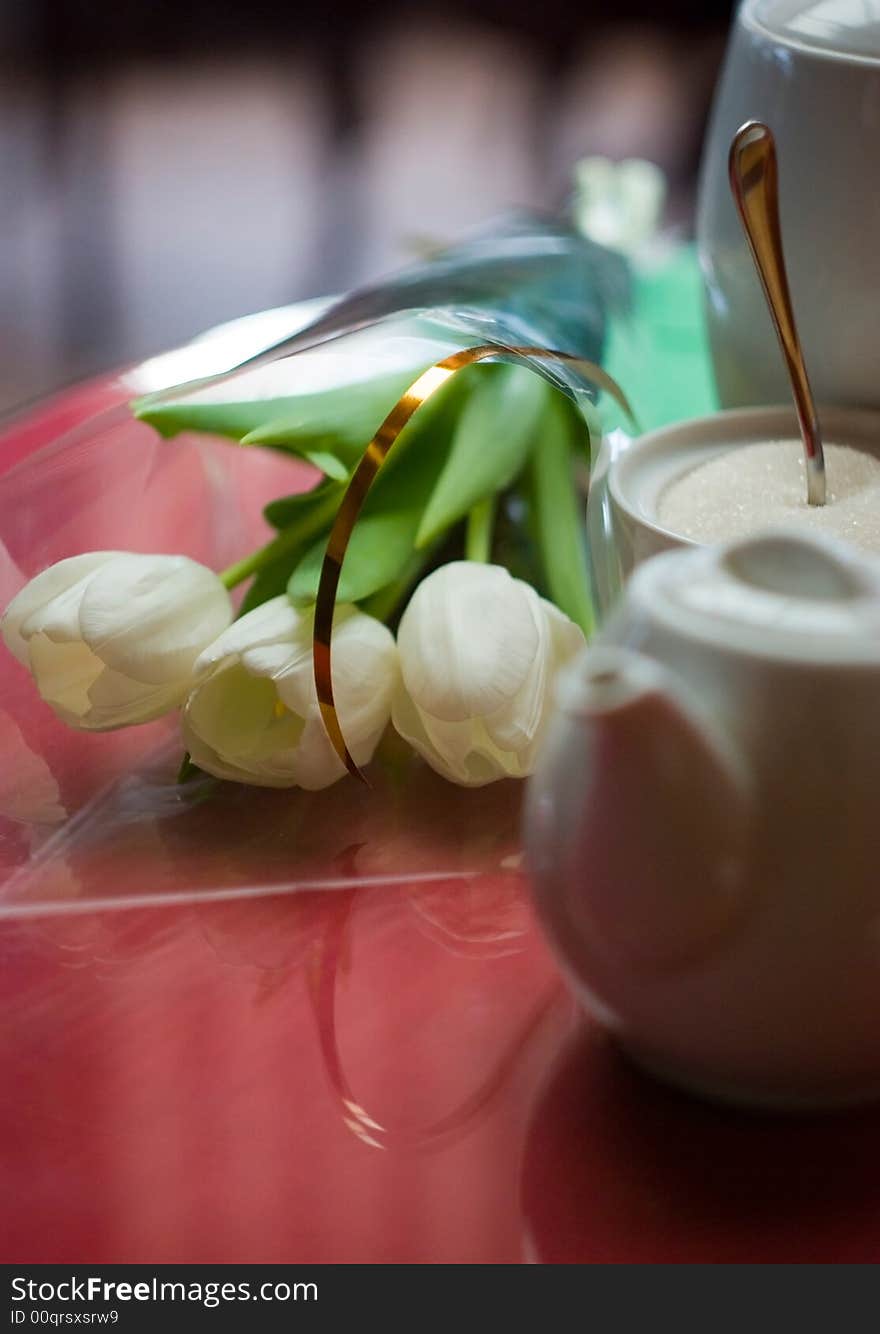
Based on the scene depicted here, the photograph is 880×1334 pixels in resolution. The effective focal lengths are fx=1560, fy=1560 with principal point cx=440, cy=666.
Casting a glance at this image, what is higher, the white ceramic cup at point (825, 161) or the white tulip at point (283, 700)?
the white ceramic cup at point (825, 161)

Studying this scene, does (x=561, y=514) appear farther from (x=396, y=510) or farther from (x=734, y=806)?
(x=734, y=806)

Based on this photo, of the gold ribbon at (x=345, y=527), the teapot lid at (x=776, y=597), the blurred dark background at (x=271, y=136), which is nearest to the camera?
the teapot lid at (x=776, y=597)

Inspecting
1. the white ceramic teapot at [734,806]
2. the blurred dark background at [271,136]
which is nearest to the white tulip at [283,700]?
the white ceramic teapot at [734,806]

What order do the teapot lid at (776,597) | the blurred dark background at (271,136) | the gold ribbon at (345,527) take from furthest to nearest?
the blurred dark background at (271,136)
the gold ribbon at (345,527)
the teapot lid at (776,597)

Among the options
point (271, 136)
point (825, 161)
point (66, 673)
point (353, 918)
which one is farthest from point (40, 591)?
point (271, 136)

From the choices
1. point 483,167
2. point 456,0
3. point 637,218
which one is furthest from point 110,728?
point 456,0

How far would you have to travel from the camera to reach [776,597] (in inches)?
10.3

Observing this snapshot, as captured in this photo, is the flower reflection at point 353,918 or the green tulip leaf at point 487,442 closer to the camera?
the flower reflection at point 353,918

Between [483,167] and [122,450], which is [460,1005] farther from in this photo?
[483,167]

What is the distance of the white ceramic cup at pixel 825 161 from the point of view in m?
0.45

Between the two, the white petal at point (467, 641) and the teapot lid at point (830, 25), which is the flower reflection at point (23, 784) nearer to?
the white petal at point (467, 641)

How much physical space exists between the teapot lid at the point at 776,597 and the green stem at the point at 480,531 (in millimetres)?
177

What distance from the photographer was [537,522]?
1.57 feet

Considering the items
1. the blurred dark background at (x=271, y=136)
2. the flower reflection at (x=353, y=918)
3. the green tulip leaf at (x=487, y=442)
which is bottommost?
the blurred dark background at (x=271, y=136)
